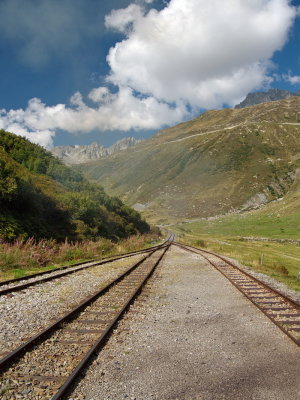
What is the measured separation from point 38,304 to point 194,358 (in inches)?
225

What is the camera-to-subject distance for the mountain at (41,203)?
2205 centimetres

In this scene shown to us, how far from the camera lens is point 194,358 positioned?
577 centimetres

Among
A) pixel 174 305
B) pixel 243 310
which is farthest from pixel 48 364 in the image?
pixel 243 310

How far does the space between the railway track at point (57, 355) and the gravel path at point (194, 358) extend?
0.29 m

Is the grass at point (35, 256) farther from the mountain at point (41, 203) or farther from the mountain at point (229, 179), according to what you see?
the mountain at point (229, 179)

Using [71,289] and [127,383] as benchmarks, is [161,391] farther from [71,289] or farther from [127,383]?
[71,289]

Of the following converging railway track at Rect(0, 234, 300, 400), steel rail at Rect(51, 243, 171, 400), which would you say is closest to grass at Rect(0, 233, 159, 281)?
converging railway track at Rect(0, 234, 300, 400)

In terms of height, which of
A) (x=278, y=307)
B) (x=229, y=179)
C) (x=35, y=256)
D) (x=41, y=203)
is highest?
(x=229, y=179)

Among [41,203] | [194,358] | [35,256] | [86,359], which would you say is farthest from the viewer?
[41,203]

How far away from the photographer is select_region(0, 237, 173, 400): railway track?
4.48m

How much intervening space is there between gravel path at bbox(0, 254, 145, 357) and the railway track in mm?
484

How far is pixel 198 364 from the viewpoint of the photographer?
5520 millimetres

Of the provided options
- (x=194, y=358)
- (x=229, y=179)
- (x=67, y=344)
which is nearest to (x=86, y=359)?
(x=67, y=344)

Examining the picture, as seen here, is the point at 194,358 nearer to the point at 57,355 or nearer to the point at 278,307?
the point at 57,355
